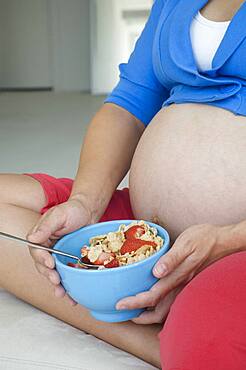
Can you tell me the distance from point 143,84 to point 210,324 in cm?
57

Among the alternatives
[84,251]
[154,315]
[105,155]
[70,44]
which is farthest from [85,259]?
[70,44]

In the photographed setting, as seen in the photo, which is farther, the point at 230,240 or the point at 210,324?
the point at 230,240

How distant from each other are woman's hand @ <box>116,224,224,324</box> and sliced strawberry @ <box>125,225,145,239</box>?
7 cm

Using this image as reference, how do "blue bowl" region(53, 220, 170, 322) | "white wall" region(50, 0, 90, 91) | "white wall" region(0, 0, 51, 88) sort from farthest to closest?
"white wall" region(0, 0, 51, 88) < "white wall" region(50, 0, 90, 91) < "blue bowl" region(53, 220, 170, 322)

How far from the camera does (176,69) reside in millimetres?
928

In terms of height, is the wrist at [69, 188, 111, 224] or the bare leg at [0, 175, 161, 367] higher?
the wrist at [69, 188, 111, 224]

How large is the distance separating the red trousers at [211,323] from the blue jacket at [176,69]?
0.29 meters

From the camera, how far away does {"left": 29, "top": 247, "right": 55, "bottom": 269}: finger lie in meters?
0.75

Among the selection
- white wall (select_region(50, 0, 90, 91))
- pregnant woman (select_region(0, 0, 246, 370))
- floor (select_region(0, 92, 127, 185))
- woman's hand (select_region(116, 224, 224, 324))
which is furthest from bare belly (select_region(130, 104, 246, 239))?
white wall (select_region(50, 0, 90, 91))

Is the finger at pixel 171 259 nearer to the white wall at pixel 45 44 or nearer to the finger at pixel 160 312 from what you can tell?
the finger at pixel 160 312

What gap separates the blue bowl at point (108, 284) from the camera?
0.68 meters

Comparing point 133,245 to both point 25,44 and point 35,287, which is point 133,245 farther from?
point 25,44

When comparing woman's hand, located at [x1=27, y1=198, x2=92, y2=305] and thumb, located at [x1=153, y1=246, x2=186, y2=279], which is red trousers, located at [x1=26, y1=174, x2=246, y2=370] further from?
woman's hand, located at [x1=27, y1=198, x2=92, y2=305]

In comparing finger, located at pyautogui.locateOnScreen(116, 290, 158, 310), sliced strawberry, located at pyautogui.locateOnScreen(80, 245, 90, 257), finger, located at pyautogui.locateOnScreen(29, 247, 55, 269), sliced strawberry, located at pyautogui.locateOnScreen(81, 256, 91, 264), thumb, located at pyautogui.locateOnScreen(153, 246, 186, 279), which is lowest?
finger, located at pyautogui.locateOnScreen(116, 290, 158, 310)
